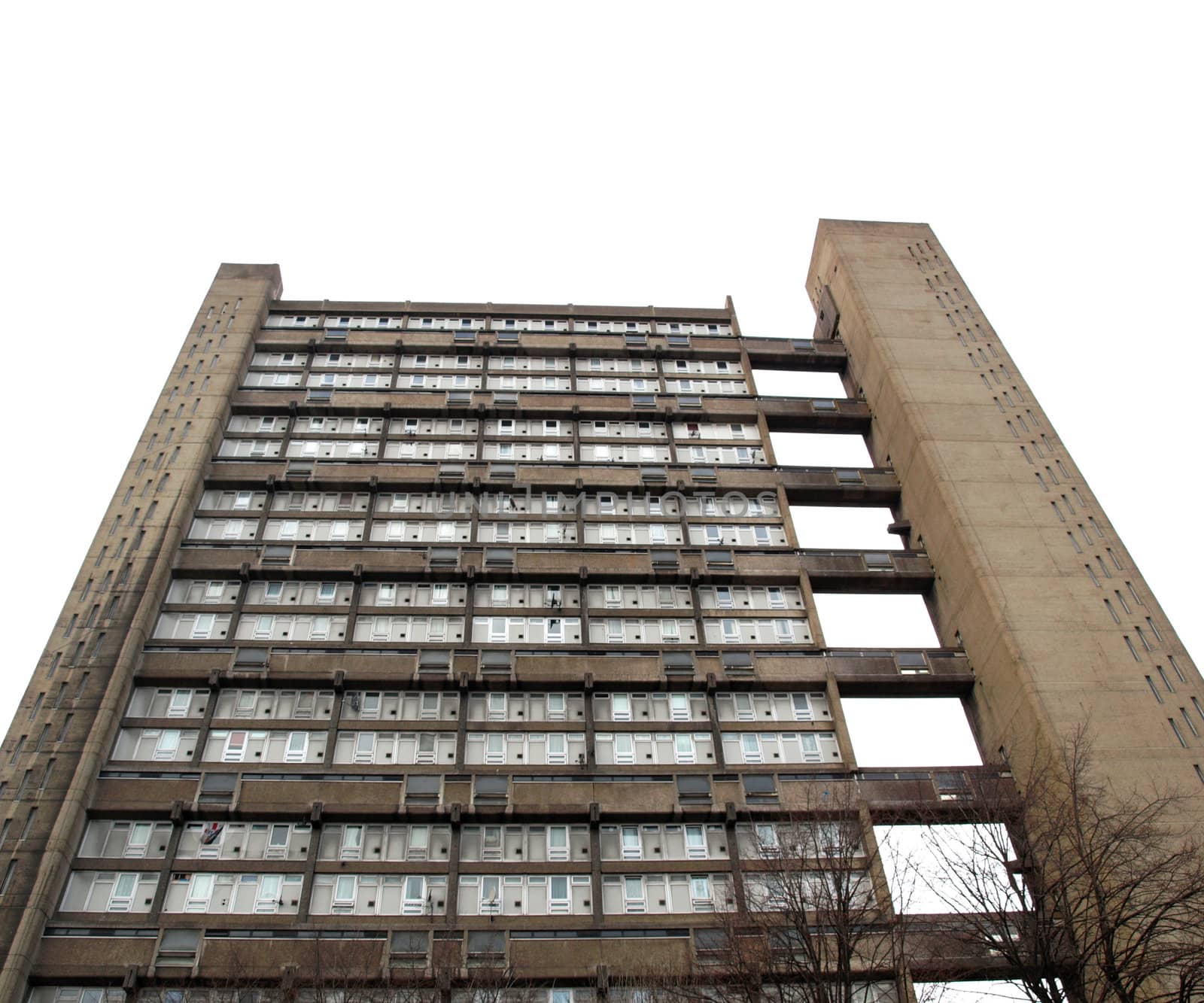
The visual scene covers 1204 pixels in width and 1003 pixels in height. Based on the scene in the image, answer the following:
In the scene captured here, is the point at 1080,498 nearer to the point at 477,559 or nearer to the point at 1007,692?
the point at 1007,692

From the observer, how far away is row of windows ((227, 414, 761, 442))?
5450 centimetres

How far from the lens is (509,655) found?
42719mm

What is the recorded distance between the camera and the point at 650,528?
49781 millimetres

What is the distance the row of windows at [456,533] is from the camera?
4862 cm

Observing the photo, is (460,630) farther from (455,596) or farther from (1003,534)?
(1003,534)

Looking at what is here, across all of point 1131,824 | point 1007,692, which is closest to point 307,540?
point 1007,692

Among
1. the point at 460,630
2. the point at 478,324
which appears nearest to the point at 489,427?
the point at 478,324

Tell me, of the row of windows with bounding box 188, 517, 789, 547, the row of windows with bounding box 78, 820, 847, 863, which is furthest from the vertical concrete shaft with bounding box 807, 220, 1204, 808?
the row of windows with bounding box 78, 820, 847, 863

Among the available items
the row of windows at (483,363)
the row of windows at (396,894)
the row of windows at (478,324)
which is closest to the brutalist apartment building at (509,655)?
the row of windows at (396,894)

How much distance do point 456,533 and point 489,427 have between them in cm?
834

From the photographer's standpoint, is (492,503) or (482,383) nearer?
(492,503)

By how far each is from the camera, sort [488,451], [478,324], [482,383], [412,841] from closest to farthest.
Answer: [412,841] → [488,451] → [482,383] → [478,324]

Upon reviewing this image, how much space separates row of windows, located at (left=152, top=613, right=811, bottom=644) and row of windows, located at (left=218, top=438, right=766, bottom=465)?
35.4ft

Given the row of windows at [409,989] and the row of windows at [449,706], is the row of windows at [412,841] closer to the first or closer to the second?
the row of windows at [409,989]
